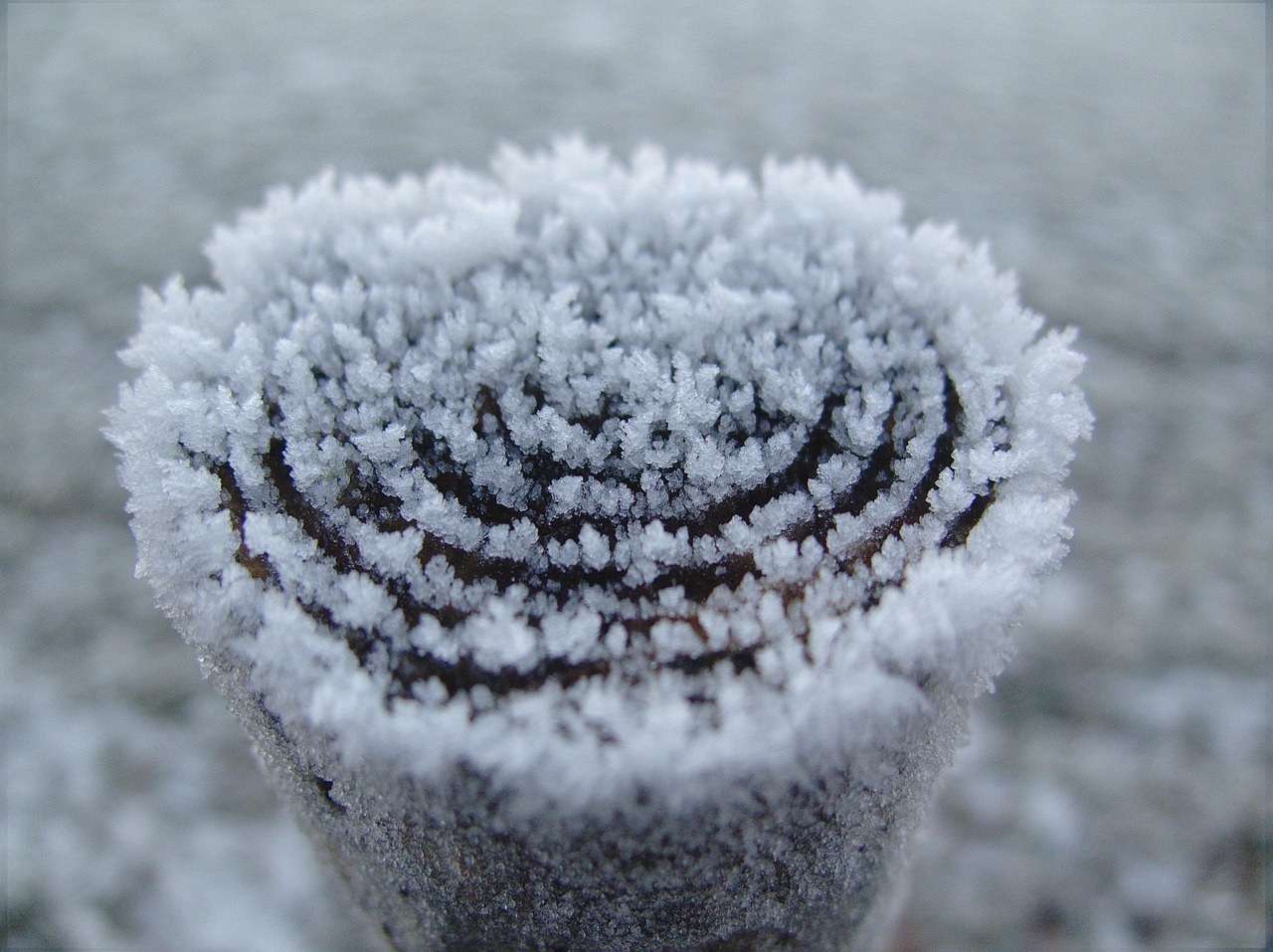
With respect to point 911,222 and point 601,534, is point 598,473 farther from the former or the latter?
point 911,222

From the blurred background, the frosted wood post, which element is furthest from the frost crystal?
the blurred background

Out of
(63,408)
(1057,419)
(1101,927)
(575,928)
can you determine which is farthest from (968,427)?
(63,408)

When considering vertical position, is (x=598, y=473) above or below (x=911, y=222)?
below

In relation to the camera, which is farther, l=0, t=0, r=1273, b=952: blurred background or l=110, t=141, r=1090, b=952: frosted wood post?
l=0, t=0, r=1273, b=952: blurred background

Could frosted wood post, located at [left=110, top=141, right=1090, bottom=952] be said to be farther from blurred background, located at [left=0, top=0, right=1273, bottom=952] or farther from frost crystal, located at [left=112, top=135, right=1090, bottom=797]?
blurred background, located at [left=0, top=0, right=1273, bottom=952]

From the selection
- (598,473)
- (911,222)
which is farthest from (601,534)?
(911,222)

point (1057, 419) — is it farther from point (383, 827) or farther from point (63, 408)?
point (63, 408)

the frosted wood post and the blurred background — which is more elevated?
the blurred background
